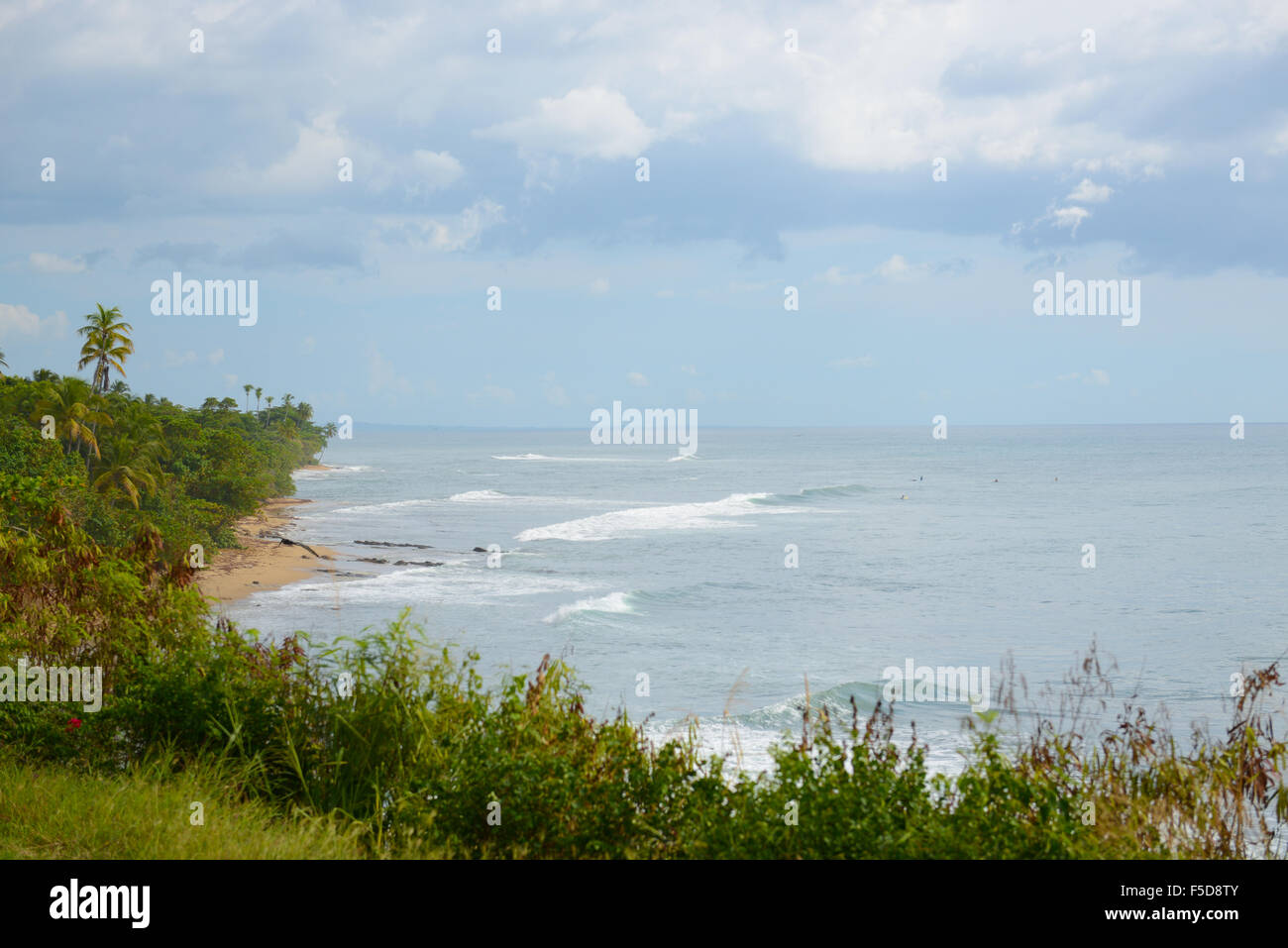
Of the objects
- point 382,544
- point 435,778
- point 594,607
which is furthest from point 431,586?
point 435,778

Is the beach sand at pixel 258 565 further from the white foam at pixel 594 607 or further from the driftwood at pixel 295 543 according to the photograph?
the white foam at pixel 594 607

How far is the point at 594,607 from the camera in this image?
26.8m

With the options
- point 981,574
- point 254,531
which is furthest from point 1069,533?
point 254,531

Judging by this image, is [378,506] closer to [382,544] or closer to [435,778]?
[382,544]

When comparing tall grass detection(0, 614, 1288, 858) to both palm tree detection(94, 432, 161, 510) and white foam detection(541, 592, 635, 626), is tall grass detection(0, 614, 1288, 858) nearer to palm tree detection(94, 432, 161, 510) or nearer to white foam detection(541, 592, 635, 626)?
white foam detection(541, 592, 635, 626)

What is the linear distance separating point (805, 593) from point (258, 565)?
18.1 m

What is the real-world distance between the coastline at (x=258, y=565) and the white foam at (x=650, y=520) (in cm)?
967

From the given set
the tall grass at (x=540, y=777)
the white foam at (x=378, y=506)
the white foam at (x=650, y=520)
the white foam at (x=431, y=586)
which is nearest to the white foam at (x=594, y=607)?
the white foam at (x=431, y=586)

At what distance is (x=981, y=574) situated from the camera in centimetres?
3462

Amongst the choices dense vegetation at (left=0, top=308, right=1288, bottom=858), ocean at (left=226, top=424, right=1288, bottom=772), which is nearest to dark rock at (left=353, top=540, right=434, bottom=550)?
ocean at (left=226, top=424, right=1288, bottom=772)
